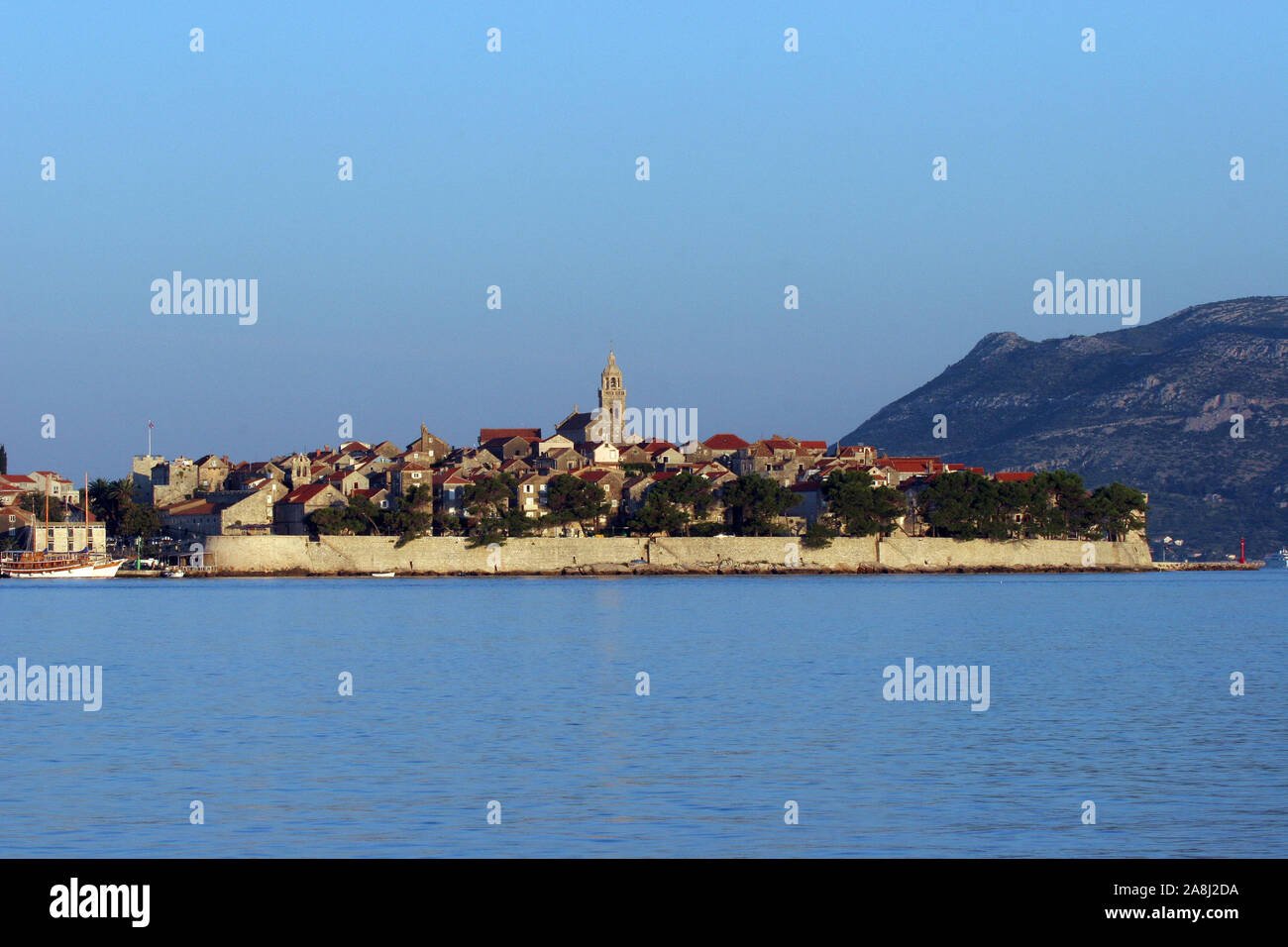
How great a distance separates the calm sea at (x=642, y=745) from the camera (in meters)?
11.9

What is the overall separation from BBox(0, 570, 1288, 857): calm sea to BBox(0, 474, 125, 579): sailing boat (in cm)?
4774

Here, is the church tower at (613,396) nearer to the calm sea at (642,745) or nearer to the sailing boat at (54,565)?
the sailing boat at (54,565)

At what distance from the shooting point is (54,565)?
85.2 m

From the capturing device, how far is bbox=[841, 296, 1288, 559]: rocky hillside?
136000 mm

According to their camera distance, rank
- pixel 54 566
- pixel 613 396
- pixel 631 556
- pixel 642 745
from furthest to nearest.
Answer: pixel 613 396, pixel 631 556, pixel 54 566, pixel 642 745

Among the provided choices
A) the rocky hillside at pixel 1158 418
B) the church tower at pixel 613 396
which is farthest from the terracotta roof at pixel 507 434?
the rocky hillside at pixel 1158 418

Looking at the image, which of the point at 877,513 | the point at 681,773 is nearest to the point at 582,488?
the point at 877,513

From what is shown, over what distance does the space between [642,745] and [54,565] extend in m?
74.6

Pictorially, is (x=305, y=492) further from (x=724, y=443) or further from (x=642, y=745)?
(x=642, y=745)

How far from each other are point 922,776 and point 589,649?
17.7m

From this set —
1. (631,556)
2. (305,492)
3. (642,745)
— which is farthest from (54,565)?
(642,745)

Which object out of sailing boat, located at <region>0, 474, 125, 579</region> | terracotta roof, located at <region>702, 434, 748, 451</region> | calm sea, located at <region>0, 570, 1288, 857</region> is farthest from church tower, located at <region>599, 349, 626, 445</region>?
calm sea, located at <region>0, 570, 1288, 857</region>

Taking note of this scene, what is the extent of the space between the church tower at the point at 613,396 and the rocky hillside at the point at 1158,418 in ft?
145
